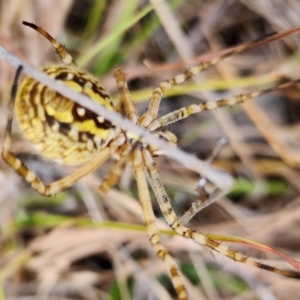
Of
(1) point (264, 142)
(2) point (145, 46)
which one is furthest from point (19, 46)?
(1) point (264, 142)

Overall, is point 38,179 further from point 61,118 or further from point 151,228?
point 151,228

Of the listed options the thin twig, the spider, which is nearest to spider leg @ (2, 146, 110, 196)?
the spider

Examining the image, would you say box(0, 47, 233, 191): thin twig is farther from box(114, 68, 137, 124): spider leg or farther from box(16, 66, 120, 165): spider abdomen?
box(114, 68, 137, 124): spider leg

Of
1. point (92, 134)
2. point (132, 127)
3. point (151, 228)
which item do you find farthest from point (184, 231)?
point (132, 127)

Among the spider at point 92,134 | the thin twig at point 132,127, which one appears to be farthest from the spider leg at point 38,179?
the thin twig at point 132,127

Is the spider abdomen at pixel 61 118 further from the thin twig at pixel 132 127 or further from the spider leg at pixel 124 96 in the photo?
the thin twig at pixel 132 127

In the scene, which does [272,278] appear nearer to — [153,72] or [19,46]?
[153,72]
